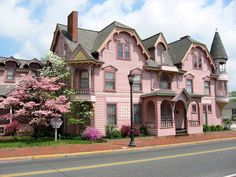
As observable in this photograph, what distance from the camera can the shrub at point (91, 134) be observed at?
75.1 feet

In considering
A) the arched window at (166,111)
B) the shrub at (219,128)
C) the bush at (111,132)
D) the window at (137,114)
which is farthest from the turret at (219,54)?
the bush at (111,132)

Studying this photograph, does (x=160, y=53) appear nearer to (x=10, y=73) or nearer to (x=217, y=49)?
(x=217, y=49)

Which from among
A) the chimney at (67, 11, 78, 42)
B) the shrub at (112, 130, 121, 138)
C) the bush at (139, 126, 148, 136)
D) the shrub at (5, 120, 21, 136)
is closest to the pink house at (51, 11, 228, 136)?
the chimney at (67, 11, 78, 42)

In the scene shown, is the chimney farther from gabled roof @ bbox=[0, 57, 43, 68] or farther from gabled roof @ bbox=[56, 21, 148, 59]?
gabled roof @ bbox=[0, 57, 43, 68]

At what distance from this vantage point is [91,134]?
22875 millimetres

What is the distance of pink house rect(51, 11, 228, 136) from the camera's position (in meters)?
25.6

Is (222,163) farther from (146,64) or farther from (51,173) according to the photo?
(146,64)

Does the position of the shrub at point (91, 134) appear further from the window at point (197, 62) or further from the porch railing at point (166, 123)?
the window at point (197, 62)

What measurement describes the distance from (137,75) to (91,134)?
28.8 feet

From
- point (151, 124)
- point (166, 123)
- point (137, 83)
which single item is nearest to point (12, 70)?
point (137, 83)

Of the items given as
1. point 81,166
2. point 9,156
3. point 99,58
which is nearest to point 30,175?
point 81,166

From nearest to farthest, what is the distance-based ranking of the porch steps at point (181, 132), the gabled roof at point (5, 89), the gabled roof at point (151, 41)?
the porch steps at point (181, 132) < the gabled roof at point (5, 89) < the gabled roof at point (151, 41)

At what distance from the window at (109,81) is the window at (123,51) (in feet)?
7.18

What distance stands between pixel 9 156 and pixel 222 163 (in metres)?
11.2
